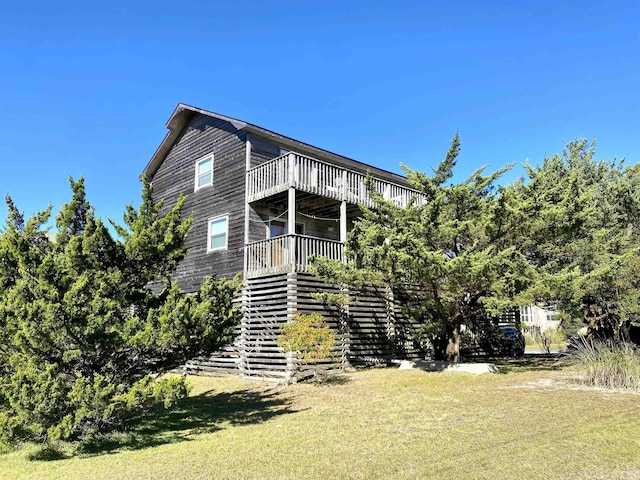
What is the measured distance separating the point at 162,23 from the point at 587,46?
46.6 ft

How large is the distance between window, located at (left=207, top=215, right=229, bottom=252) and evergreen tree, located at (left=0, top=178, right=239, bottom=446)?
9.35m

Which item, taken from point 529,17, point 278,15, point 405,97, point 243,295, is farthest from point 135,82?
point 529,17

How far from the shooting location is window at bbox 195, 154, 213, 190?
19.0 meters

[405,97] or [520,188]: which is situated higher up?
[405,97]

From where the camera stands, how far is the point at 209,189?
18.8m

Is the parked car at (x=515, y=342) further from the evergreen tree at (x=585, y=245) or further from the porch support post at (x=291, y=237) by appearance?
the porch support post at (x=291, y=237)

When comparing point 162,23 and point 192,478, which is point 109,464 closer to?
A: point 192,478

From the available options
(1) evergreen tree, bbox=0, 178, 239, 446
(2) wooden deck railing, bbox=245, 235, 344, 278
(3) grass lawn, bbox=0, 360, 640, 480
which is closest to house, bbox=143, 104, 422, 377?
(2) wooden deck railing, bbox=245, 235, 344, 278

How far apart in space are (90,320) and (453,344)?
11202 millimetres

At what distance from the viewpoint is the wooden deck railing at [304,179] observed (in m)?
15.4

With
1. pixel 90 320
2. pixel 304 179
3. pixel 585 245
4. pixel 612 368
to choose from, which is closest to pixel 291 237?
pixel 304 179

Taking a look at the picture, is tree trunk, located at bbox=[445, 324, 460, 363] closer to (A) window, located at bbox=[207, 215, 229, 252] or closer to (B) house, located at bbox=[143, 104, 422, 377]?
(B) house, located at bbox=[143, 104, 422, 377]

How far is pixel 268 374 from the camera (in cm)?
1442

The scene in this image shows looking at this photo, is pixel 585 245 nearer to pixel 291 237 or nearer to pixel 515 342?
pixel 515 342
